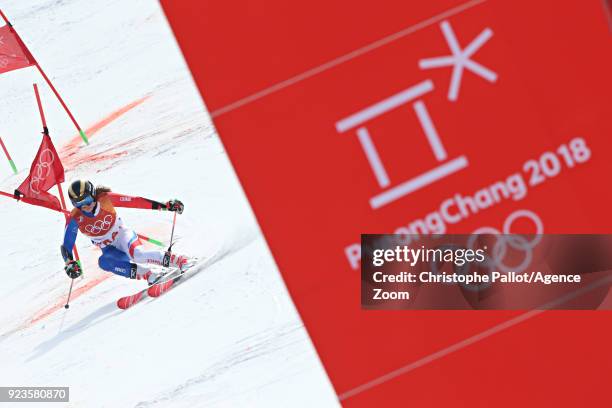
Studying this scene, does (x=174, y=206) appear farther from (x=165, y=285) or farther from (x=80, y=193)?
(x=80, y=193)

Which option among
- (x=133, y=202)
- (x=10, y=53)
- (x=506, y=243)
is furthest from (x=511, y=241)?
(x=10, y=53)

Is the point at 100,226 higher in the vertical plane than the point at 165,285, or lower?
higher

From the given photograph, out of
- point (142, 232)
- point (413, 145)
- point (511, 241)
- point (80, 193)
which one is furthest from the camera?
point (142, 232)

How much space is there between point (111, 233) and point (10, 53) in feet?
8.55

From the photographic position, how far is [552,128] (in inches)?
155

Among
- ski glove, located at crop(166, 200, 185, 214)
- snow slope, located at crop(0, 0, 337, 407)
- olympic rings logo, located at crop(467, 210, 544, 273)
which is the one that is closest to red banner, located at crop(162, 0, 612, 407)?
olympic rings logo, located at crop(467, 210, 544, 273)

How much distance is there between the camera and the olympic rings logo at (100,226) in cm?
757

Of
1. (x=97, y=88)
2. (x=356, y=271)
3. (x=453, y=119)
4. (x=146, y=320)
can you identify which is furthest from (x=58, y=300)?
(x=453, y=119)

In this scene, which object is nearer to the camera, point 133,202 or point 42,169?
point 42,169

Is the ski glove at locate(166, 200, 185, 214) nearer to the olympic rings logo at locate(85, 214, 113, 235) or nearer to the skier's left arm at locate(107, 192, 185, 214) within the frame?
the skier's left arm at locate(107, 192, 185, 214)

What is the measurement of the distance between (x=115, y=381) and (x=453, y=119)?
4.25m

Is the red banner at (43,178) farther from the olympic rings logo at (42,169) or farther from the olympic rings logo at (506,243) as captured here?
the olympic rings logo at (506,243)

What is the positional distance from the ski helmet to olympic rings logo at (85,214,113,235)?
26 cm

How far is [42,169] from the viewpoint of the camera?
23.8ft
